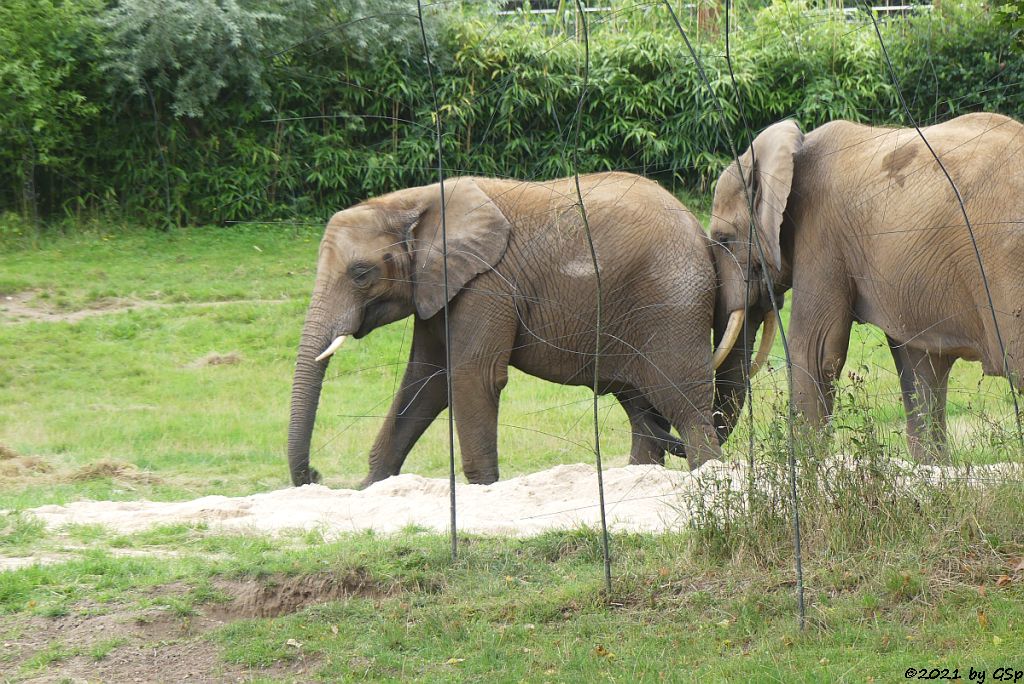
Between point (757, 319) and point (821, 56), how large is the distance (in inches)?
303

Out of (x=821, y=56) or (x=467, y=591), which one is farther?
(x=821, y=56)

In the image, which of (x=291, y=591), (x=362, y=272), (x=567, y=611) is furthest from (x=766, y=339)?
(x=291, y=591)

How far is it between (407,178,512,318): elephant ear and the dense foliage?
16.6ft

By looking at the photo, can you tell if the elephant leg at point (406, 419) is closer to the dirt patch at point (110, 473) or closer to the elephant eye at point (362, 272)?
the elephant eye at point (362, 272)

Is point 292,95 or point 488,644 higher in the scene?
point 292,95

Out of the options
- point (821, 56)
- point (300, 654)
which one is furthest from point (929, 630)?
point (821, 56)

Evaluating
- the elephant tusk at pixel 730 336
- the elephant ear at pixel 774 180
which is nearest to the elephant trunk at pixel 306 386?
the elephant tusk at pixel 730 336

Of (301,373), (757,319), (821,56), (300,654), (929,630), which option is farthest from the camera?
(821,56)

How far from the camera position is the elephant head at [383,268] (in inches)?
419

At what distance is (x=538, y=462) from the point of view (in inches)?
488

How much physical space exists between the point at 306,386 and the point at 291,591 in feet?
11.1

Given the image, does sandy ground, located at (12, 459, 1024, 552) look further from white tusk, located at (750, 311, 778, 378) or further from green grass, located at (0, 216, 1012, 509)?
white tusk, located at (750, 311, 778, 378)

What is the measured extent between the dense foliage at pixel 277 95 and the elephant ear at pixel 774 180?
18.4ft

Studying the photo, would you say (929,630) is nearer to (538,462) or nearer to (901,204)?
(901,204)
